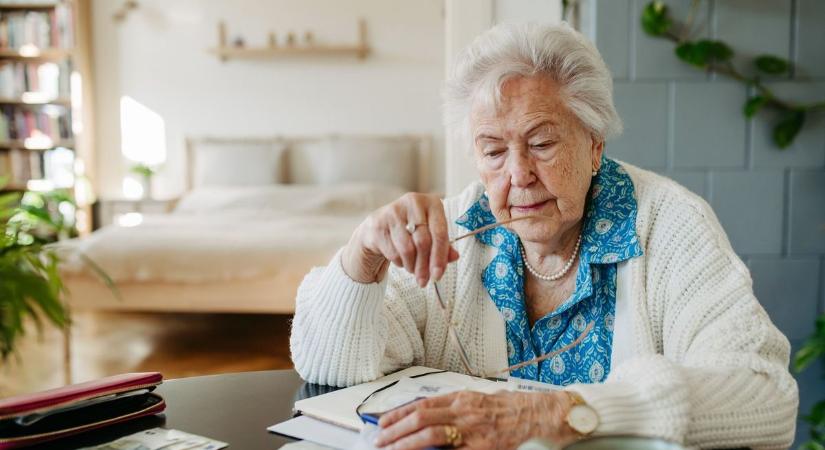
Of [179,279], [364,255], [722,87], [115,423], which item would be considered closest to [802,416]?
[722,87]

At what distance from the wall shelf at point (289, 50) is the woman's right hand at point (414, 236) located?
14.9ft

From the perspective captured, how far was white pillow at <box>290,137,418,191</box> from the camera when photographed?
515 centimetres

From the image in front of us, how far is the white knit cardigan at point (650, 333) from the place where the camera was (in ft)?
2.75

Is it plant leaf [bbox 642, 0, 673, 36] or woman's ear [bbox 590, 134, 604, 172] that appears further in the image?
plant leaf [bbox 642, 0, 673, 36]

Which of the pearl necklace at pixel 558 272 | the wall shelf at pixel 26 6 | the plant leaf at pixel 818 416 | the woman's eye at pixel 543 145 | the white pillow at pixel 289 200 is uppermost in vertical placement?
the wall shelf at pixel 26 6

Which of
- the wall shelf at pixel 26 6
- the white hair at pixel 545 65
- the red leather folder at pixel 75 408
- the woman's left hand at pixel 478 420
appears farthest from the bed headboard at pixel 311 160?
the woman's left hand at pixel 478 420

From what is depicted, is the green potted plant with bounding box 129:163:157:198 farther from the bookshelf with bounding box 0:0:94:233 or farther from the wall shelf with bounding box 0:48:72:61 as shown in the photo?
the wall shelf with bounding box 0:48:72:61

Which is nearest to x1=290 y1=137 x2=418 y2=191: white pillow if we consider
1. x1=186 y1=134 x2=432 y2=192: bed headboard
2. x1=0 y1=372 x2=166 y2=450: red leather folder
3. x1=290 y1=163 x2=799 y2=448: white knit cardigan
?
x1=186 y1=134 x2=432 y2=192: bed headboard

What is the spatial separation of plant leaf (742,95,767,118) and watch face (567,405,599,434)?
1.34 m

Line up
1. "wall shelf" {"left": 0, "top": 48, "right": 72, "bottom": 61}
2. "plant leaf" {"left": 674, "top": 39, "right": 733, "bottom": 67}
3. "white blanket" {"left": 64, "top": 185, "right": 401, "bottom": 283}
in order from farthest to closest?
1. "wall shelf" {"left": 0, "top": 48, "right": 72, "bottom": 61}
2. "white blanket" {"left": 64, "top": 185, "right": 401, "bottom": 283}
3. "plant leaf" {"left": 674, "top": 39, "right": 733, "bottom": 67}

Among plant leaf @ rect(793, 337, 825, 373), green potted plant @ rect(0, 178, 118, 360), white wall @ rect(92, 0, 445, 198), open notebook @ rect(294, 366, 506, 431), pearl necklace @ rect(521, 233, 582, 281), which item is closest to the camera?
green potted plant @ rect(0, 178, 118, 360)

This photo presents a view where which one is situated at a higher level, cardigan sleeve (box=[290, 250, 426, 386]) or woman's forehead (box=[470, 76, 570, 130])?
woman's forehead (box=[470, 76, 570, 130])

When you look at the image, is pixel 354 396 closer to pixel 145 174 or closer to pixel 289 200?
pixel 289 200

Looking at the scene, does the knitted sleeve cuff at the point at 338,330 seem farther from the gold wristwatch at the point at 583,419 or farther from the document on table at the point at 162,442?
the gold wristwatch at the point at 583,419
